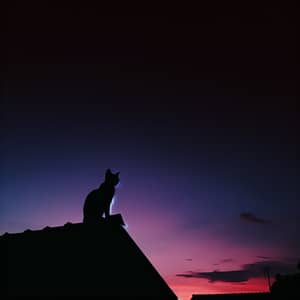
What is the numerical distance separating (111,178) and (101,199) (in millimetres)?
971

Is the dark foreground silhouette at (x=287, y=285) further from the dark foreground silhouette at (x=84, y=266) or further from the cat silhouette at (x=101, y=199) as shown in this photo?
the dark foreground silhouette at (x=84, y=266)

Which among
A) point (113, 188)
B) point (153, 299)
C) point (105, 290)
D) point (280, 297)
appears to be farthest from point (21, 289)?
point (280, 297)

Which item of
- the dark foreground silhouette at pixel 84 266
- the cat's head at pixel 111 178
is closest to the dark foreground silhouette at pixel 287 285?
the cat's head at pixel 111 178

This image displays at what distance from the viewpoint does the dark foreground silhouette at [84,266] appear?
919 cm

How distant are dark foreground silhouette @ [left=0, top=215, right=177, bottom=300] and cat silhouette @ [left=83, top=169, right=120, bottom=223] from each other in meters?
1.18

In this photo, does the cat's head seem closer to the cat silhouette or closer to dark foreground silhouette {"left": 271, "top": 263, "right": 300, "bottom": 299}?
the cat silhouette

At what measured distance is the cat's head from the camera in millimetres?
12695

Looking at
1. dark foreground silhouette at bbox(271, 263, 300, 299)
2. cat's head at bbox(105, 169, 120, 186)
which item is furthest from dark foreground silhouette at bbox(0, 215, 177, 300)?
dark foreground silhouette at bbox(271, 263, 300, 299)

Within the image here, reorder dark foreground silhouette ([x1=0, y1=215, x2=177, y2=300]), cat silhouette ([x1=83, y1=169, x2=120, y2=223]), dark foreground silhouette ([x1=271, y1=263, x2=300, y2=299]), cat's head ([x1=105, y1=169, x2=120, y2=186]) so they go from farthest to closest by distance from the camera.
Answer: dark foreground silhouette ([x1=271, y1=263, x2=300, y2=299]) < cat's head ([x1=105, y1=169, x2=120, y2=186]) < cat silhouette ([x1=83, y1=169, x2=120, y2=223]) < dark foreground silhouette ([x1=0, y1=215, x2=177, y2=300])

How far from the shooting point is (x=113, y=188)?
41.6 feet

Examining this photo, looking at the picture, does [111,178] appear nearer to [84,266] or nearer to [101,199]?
[101,199]

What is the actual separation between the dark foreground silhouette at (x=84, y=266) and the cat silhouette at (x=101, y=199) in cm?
118

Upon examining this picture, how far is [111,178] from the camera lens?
1271 cm

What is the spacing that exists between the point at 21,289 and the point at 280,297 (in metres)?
30.6
